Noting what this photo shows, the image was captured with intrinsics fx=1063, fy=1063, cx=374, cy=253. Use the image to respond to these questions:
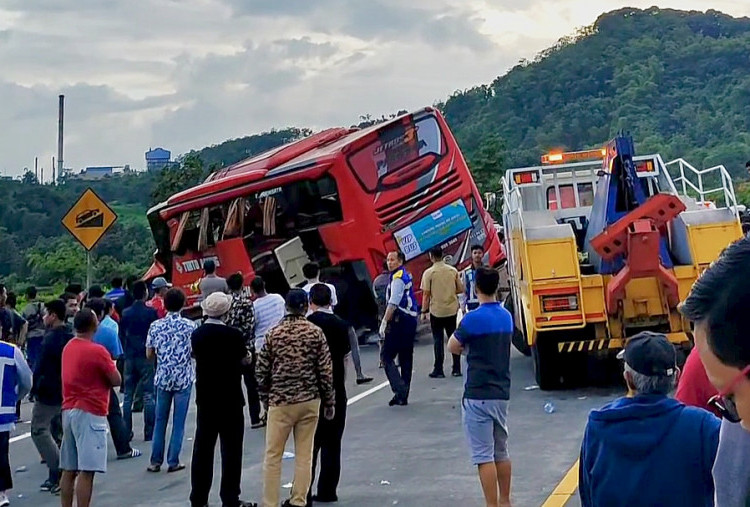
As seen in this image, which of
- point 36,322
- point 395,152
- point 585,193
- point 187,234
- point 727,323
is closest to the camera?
point 727,323

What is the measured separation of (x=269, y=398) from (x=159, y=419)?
8.52ft

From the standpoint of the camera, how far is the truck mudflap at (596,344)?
11.9 metres

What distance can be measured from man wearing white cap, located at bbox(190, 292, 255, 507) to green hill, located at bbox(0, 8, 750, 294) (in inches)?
994

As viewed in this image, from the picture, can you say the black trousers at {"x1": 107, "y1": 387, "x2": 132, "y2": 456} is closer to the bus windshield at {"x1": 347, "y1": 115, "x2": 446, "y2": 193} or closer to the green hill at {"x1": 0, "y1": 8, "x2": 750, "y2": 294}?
the bus windshield at {"x1": 347, "y1": 115, "x2": 446, "y2": 193}

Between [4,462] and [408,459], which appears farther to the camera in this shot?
[408,459]

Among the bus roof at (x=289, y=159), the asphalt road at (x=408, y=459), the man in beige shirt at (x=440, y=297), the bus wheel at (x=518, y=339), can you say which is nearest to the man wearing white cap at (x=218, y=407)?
the asphalt road at (x=408, y=459)

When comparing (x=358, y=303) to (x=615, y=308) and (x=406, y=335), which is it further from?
(x=615, y=308)

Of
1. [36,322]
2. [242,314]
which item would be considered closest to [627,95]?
[36,322]

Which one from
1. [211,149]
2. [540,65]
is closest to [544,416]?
[211,149]

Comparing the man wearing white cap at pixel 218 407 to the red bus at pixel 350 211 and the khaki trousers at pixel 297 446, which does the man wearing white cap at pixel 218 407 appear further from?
the red bus at pixel 350 211

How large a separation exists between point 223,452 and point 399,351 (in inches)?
175

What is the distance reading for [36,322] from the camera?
52.3 ft

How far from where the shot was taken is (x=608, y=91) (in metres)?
78.0

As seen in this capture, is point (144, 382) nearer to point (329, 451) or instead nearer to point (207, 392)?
point (207, 392)
